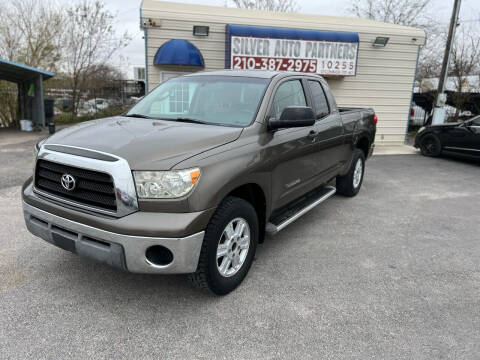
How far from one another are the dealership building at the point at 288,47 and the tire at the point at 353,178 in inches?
208

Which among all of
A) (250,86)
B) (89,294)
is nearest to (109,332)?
(89,294)

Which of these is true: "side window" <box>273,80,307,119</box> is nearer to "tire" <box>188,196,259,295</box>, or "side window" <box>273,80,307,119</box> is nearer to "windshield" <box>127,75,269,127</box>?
"windshield" <box>127,75,269,127</box>

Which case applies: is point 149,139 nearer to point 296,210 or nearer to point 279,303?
point 279,303

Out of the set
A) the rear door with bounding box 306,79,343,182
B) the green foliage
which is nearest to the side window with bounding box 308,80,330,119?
the rear door with bounding box 306,79,343,182

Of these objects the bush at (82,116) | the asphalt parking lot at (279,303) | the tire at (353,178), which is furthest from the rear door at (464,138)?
the bush at (82,116)

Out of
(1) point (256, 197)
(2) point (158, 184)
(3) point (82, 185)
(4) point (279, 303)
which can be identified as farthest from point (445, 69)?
(3) point (82, 185)

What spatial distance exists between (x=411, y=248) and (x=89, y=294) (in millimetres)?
3393

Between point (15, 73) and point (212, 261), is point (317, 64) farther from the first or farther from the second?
point (15, 73)

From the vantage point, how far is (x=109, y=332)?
2566 mm

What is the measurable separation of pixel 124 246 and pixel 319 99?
3181 mm

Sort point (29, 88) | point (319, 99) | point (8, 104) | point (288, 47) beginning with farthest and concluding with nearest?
point (8, 104) → point (29, 88) → point (288, 47) → point (319, 99)

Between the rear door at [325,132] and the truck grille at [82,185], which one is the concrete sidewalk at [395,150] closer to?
the rear door at [325,132]

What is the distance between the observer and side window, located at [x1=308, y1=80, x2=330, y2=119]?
177 inches

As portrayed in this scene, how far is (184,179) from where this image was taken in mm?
2504
